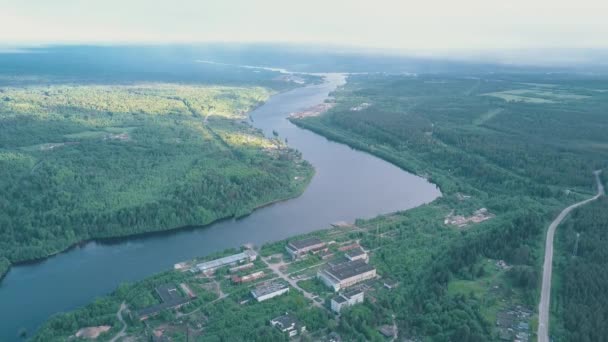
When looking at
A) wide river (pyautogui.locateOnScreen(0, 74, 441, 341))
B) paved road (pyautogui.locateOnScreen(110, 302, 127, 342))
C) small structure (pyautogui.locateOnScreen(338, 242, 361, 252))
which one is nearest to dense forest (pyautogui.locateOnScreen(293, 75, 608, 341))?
small structure (pyautogui.locateOnScreen(338, 242, 361, 252))

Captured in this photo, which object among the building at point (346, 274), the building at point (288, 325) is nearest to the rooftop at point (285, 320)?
the building at point (288, 325)

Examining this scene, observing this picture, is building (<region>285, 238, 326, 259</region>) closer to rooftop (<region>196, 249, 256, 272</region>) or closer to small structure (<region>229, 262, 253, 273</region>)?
rooftop (<region>196, 249, 256, 272</region>)

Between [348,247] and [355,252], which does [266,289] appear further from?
[348,247]

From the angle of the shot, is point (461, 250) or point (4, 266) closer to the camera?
point (4, 266)

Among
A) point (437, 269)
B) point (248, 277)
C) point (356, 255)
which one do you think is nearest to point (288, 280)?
point (248, 277)

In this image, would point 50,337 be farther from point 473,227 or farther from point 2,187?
point 473,227

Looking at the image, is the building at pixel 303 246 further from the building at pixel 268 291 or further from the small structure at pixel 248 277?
the building at pixel 268 291
